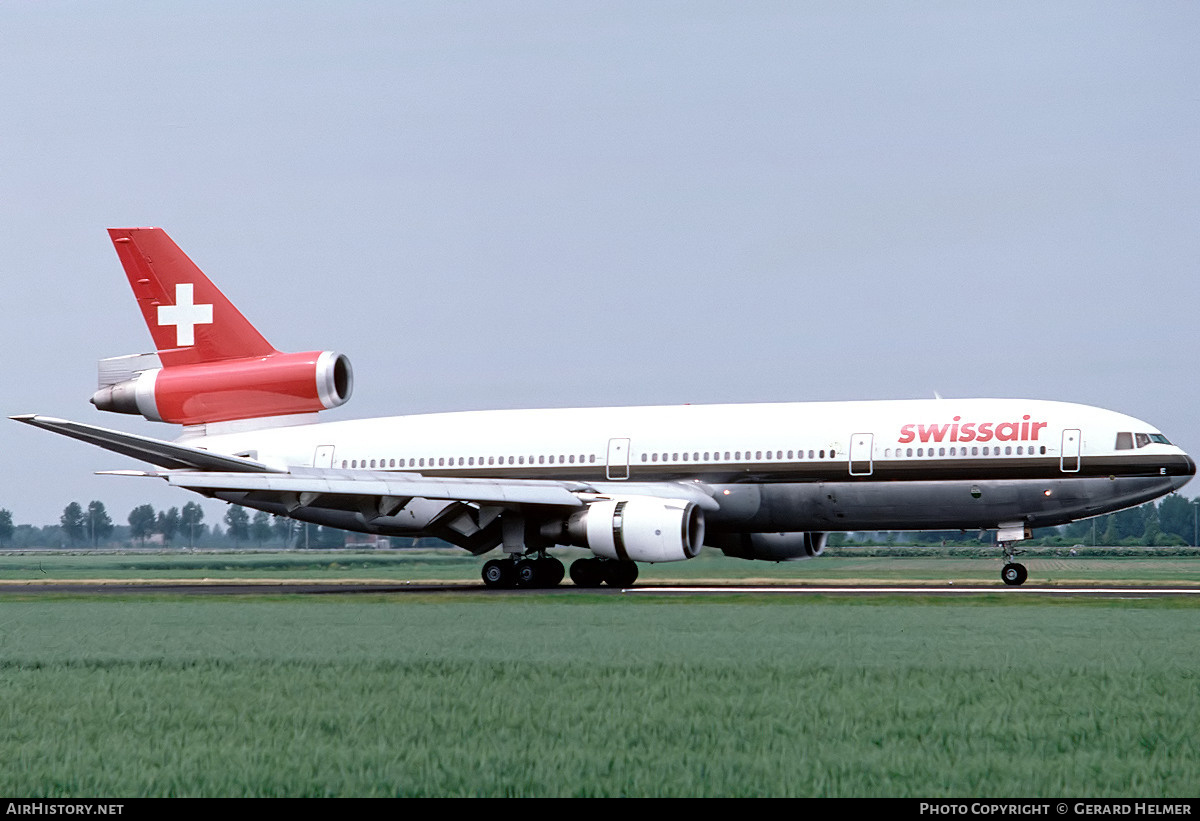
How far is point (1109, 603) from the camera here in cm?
2105

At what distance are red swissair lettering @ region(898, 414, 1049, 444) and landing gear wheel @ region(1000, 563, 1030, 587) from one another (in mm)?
2565

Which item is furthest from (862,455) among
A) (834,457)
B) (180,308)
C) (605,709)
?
(605,709)

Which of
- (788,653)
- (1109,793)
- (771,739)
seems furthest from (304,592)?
(1109,793)

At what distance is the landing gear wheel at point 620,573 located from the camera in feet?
99.8

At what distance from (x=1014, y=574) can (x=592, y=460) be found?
31.1ft

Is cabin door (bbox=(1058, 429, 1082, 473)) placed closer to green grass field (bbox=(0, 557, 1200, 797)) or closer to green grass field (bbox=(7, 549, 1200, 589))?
green grass field (bbox=(7, 549, 1200, 589))

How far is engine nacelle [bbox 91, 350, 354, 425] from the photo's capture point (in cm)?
3341

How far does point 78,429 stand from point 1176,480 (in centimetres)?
2200

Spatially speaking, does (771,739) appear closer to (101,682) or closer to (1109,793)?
(1109,793)

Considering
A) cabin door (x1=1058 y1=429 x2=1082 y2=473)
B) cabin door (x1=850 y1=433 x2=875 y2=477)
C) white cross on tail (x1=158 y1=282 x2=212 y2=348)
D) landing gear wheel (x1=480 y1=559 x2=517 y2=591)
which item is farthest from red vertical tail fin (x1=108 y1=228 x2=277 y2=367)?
cabin door (x1=1058 y1=429 x2=1082 y2=473)

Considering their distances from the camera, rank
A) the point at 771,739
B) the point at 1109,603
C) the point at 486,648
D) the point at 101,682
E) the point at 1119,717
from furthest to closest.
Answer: the point at 1109,603 → the point at 486,648 → the point at 101,682 → the point at 1119,717 → the point at 771,739

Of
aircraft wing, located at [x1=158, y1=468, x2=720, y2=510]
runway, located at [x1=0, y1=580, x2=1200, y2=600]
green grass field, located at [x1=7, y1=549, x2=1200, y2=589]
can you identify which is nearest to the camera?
runway, located at [x1=0, y1=580, x2=1200, y2=600]

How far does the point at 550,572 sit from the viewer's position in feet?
99.3

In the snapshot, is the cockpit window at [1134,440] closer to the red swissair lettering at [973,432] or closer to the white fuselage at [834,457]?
the white fuselage at [834,457]
